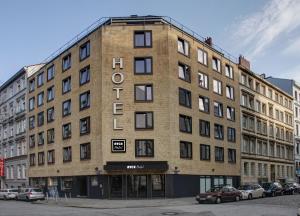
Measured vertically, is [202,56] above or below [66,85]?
above

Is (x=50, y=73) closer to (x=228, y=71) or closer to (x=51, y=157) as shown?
(x=51, y=157)

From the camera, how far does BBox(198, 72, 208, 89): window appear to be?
54125 millimetres

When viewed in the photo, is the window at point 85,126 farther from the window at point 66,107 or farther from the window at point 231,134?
the window at point 231,134

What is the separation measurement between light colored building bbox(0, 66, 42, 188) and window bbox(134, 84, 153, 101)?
27.2 meters

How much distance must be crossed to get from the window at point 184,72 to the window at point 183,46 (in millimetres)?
1479

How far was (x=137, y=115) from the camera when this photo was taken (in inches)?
1857

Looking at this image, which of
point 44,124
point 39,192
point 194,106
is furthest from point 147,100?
point 44,124

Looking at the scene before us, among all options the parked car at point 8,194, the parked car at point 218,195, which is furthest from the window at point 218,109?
the parked car at point 8,194

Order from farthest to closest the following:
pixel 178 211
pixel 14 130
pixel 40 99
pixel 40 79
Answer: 1. pixel 14 130
2. pixel 40 79
3. pixel 40 99
4. pixel 178 211

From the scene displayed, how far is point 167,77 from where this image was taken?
47.8 meters

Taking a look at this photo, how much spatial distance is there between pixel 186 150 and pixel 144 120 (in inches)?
233

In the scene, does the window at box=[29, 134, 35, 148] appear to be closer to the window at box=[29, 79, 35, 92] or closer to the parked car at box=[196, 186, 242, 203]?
the window at box=[29, 79, 35, 92]

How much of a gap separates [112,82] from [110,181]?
9630 mm

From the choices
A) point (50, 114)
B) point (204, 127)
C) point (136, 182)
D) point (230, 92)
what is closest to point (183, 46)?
point (204, 127)
